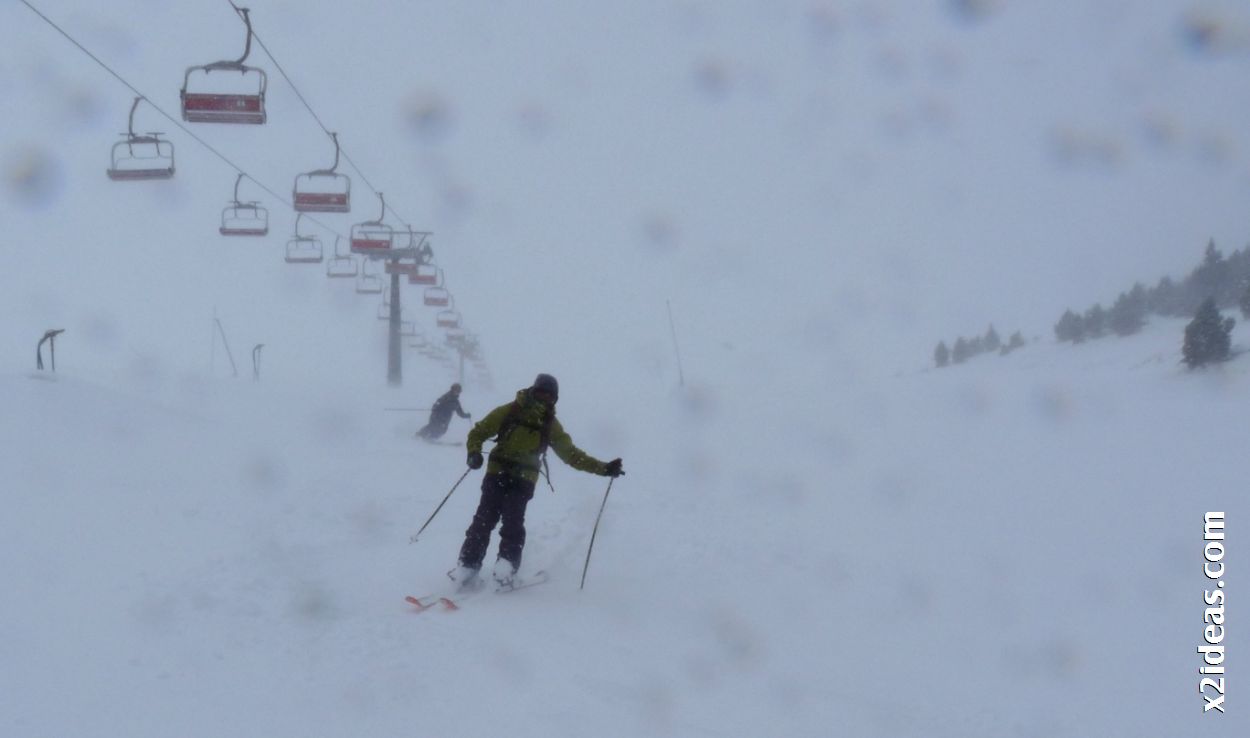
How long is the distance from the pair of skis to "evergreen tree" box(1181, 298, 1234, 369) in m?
29.0

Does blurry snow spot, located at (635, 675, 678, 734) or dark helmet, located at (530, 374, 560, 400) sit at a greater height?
dark helmet, located at (530, 374, 560, 400)

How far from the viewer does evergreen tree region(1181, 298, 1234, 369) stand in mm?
28250

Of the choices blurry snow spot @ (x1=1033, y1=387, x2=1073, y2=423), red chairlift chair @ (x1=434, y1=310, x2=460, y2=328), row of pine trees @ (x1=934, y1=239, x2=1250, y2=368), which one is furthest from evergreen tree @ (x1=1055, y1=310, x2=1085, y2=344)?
red chairlift chair @ (x1=434, y1=310, x2=460, y2=328)

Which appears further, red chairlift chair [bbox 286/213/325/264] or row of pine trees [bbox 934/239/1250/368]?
row of pine trees [bbox 934/239/1250/368]

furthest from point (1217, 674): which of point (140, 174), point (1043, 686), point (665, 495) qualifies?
point (140, 174)

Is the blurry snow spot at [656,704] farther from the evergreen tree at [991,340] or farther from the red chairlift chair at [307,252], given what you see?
the evergreen tree at [991,340]

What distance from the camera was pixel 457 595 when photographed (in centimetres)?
673

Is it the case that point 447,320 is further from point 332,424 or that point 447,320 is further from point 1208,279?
point 1208,279

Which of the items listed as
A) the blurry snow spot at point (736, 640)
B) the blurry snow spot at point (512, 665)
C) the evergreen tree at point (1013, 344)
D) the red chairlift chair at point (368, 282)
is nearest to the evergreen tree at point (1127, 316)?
the evergreen tree at point (1013, 344)

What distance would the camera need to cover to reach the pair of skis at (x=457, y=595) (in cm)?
623

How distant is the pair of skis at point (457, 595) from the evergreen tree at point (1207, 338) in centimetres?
2902

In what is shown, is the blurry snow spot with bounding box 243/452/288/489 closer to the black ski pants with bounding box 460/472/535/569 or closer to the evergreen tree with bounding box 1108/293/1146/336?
the black ski pants with bounding box 460/472/535/569

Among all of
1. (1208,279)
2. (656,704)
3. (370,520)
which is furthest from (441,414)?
(1208,279)

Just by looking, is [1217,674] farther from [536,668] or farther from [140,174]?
[140,174]
